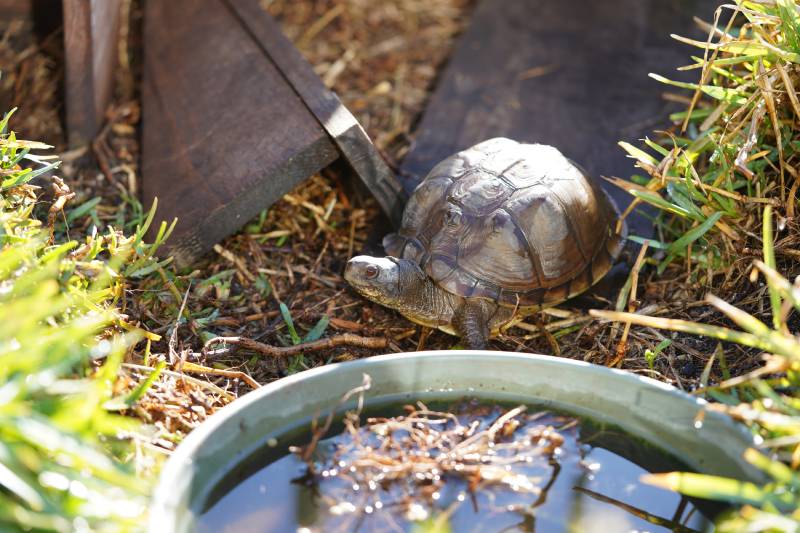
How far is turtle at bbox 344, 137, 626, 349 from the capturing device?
263 cm

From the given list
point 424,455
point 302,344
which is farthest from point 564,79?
point 424,455

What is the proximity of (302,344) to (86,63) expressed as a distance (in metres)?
1.74

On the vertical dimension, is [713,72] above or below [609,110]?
above

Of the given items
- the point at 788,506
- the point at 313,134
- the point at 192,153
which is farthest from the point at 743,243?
the point at 192,153

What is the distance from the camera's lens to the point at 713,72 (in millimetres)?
3131

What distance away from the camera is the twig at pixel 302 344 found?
2549mm

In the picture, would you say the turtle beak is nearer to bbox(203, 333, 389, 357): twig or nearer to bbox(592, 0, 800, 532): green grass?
bbox(203, 333, 389, 357): twig

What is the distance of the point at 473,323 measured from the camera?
2656mm

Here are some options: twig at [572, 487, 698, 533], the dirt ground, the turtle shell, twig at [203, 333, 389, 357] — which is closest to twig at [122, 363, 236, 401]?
the dirt ground

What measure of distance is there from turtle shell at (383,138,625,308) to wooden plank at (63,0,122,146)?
160 cm

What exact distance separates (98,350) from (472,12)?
3.90 metres

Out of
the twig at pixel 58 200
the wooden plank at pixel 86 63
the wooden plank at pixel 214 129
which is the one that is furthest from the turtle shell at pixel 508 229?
the wooden plank at pixel 86 63

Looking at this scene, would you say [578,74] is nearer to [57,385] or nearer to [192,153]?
[192,153]

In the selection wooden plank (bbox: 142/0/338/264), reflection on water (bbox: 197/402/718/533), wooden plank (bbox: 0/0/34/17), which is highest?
wooden plank (bbox: 0/0/34/17)
